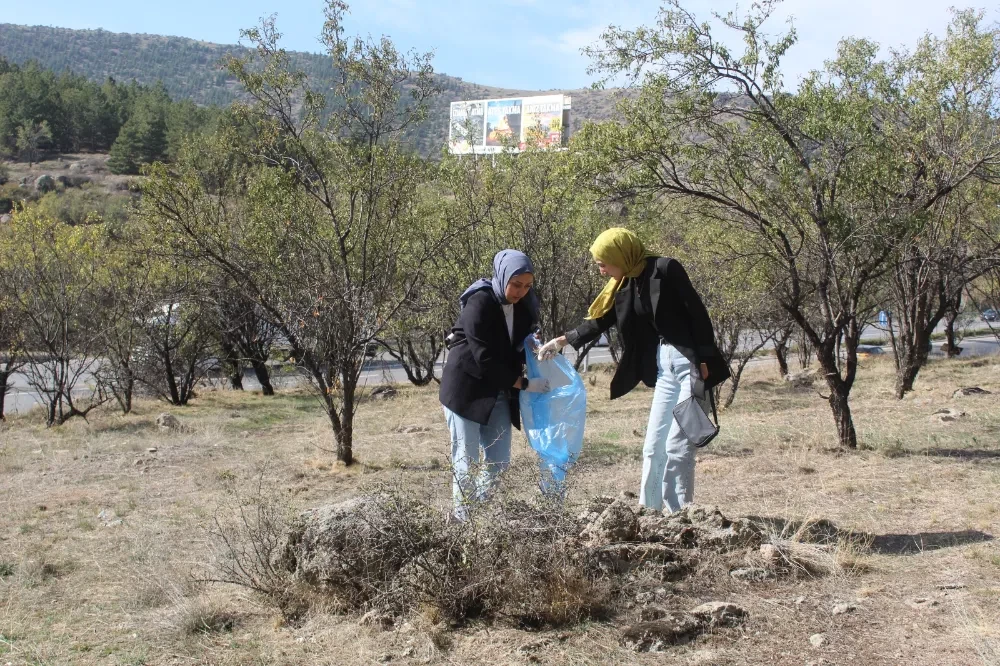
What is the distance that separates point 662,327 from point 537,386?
715 mm

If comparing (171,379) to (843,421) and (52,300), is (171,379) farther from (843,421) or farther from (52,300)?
(843,421)

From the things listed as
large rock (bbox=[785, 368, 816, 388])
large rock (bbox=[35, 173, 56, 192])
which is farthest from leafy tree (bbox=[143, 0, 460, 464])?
large rock (bbox=[35, 173, 56, 192])

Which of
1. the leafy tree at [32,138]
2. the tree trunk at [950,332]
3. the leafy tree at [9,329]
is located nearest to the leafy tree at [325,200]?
the leafy tree at [9,329]

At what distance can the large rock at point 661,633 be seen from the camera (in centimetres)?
305

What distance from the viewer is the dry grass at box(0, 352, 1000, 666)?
3098mm

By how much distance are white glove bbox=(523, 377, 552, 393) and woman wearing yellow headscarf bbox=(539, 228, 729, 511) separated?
0.49ft

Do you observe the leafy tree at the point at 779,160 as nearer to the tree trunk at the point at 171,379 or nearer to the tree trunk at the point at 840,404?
the tree trunk at the point at 840,404

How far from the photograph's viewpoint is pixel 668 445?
4.41 meters

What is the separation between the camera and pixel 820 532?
14.2ft

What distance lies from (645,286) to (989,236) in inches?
405

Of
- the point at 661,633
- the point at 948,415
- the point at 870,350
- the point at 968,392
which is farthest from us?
the point at 870,350

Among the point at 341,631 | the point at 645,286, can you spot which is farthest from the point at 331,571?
the point at 645,286

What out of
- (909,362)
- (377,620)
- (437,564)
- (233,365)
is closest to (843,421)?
(437,564)

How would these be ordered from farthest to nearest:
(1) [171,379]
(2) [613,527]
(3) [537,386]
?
(1) [171,379]
(3) [537,386]
(2) [613,527]
